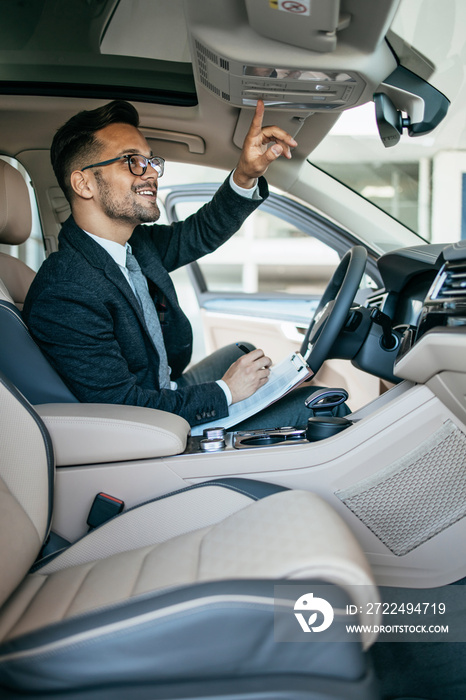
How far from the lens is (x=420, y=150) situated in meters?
3.27

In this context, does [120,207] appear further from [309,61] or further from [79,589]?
[79,589]

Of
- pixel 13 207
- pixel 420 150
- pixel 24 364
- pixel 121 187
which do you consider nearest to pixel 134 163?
pixel 121 187

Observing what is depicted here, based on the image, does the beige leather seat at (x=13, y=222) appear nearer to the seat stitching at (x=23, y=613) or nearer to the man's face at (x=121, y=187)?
the man's face at (x=121, y=187)

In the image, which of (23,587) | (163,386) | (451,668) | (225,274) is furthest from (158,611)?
(225,274)

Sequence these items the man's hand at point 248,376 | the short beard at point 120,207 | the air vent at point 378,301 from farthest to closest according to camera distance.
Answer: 1. the air vent at point 378,301
2. the short beard at point 120,207
3. the man's hand at point 248,376

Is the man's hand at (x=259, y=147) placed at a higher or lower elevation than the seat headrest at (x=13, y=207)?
higher

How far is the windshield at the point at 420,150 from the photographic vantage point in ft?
4.96

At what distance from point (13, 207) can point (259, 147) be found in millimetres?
702

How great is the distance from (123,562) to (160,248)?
1.21 meters

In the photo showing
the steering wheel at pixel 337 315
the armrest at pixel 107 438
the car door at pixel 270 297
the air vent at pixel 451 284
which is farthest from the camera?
the car door at pixel 270 297

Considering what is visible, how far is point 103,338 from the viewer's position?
1.33 metres

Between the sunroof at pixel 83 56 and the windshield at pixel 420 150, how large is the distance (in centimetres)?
58

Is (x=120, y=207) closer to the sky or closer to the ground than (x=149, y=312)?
closer to the sky

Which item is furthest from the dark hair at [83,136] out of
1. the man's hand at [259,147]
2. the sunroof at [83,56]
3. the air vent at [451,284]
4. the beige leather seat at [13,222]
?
the air vent at [451,284]
